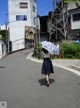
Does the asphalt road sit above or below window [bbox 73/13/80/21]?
below

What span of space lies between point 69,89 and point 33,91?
143 cm

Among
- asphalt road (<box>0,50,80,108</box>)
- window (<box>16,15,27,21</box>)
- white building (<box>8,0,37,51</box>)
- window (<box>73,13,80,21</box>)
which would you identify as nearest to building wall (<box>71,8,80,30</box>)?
window (<box>73,13,80,21</box>)

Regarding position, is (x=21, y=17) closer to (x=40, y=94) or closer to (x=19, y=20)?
(x=19, y=20)

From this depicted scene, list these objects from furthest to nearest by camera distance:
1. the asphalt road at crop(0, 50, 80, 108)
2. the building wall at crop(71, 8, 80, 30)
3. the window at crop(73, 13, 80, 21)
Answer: the window at crop(73, 13, 80, 21), the building wall at crop(71, 8, 80, 30), the asphalt road at crop(0, 50, 80, 108)

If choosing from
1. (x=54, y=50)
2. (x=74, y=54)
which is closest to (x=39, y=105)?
(x=54, y=50)

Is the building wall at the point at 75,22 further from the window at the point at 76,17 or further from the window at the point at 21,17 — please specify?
the window at the point at 21,17

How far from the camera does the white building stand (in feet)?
209

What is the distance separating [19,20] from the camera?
213 feet

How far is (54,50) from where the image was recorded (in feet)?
44.5

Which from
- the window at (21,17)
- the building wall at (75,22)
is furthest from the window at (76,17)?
the window at (21,17)

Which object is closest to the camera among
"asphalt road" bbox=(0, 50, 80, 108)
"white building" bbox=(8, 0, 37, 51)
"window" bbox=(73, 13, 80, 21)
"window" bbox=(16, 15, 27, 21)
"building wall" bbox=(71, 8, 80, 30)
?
"asphalt road" bbox=(0, 50, 80, 108)

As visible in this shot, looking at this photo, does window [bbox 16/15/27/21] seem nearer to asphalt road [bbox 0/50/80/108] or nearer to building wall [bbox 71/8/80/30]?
building wall [bbox 71/8/80/30]

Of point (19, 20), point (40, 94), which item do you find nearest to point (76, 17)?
point (19, 20)

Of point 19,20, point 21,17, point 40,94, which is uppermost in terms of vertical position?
point 21,17
